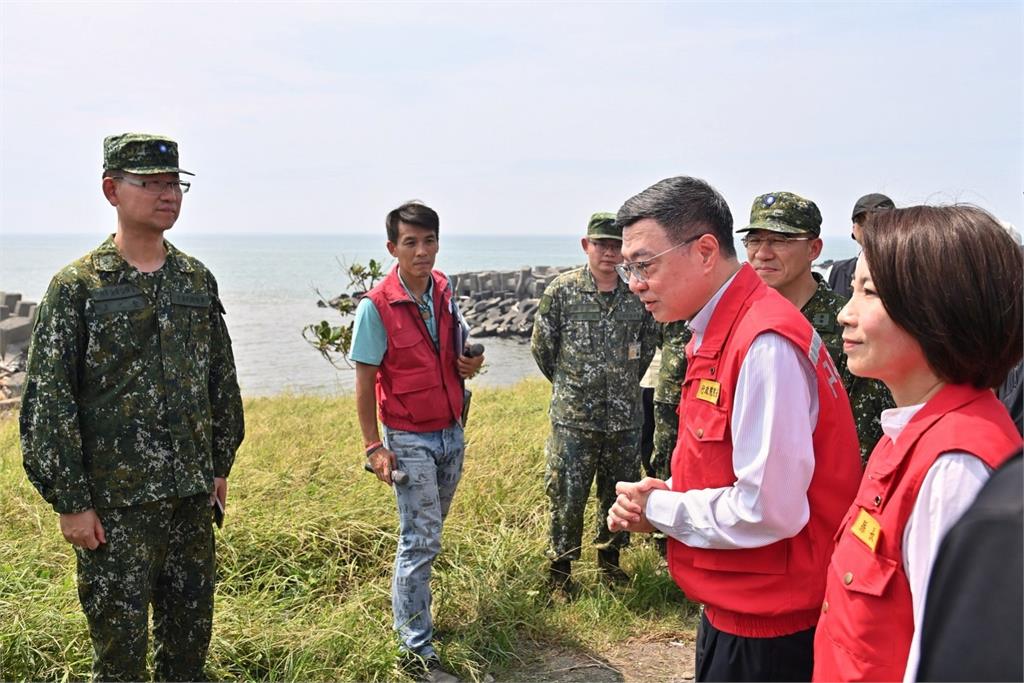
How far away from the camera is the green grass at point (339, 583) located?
3.50 m

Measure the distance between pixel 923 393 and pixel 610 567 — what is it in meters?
3.35

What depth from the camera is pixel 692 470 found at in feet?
6.71

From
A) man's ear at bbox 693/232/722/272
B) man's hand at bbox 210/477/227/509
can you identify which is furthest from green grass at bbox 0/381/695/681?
man's ear at bbox 693/232/722/272

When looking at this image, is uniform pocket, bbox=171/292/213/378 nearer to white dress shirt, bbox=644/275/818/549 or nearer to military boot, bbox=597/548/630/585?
white dress shirt, bbox=644/275/818/549

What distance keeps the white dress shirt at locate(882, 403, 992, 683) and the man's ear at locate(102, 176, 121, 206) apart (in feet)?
9.34

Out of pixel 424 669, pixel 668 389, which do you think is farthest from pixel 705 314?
pixel 668 389

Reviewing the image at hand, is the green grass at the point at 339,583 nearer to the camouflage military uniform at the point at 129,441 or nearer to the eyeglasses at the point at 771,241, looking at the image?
the camouflage military uniform at the point at 129,441

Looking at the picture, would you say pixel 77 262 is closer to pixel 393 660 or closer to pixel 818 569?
pixel 393 660

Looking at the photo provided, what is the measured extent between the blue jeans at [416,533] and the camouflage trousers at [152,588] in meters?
0.85

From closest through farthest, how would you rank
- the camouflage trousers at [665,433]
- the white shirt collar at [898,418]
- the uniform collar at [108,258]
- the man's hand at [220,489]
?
1. the white shirt collar at [898,418]
2. the uniform collar at [108,258]
3. the man's hand at [220,489]
4. the camouflage trousers at [665,433]

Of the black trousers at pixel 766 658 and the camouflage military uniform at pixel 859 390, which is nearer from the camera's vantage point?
the black trousers at pixel 766 658

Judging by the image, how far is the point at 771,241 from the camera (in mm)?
3740

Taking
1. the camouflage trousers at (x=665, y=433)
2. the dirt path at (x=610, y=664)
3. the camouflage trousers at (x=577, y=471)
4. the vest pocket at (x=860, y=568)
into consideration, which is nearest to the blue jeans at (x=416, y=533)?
the dirt path at (x=610, y=664)

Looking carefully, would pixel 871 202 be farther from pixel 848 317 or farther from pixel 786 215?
pixel 848 317
